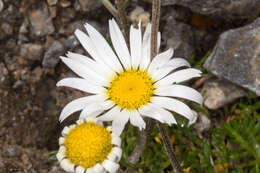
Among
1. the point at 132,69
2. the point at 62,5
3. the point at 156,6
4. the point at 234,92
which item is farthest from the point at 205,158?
the point at 62,5

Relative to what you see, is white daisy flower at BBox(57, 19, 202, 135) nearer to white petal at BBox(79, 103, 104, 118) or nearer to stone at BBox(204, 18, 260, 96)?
white petal at BBox(79, 103, 104, 118)

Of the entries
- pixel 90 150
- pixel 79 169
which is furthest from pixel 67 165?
pixel 90 150

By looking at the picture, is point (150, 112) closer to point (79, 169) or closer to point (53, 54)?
point (79, 169)

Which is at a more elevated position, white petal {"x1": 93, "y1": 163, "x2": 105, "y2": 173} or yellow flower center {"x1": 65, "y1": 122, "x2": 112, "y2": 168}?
yellow flower center {"x1": 65, "y1": 122, "x2": 112, "y2": 168}

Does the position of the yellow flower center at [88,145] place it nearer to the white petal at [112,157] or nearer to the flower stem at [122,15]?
the white petal at [112,157]

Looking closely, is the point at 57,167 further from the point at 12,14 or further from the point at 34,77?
the point at 12,14

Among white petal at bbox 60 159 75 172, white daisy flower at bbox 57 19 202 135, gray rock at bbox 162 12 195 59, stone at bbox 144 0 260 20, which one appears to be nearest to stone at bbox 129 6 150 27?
gray rock at bbox 162 12 195 59
